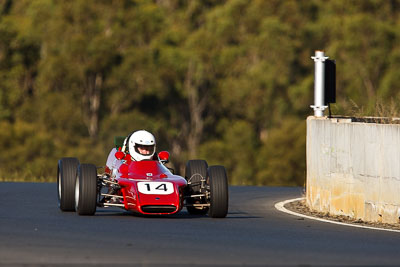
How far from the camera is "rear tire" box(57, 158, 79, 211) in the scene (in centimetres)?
1759

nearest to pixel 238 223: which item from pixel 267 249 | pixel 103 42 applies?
pixel 267 249

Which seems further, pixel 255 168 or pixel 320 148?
pixel 255 168

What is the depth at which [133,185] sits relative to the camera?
645 inches

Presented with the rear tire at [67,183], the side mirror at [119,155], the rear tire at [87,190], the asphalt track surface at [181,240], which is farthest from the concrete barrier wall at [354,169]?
the rear tire at [67,183]

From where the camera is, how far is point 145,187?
53.3 feet

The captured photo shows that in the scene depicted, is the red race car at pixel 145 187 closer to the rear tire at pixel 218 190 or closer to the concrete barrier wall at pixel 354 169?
the rear tire at pixel 218 190

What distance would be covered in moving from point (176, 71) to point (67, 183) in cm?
4958

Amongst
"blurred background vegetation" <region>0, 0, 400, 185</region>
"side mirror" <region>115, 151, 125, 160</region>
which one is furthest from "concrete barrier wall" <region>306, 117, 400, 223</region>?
"blurred background vegetation" <region>0, 0, 400, 185</region>

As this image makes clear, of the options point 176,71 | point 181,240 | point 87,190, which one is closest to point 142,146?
point 87,190

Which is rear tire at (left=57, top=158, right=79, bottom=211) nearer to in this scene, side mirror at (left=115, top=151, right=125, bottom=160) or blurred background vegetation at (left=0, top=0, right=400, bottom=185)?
side mirror at (left=115, top=151, right=125, bottom=160)

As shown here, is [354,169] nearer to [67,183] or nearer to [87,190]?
[87,190]

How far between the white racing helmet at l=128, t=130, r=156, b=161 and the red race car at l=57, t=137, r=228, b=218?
0.42ft

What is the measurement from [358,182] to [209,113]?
50.5 metres

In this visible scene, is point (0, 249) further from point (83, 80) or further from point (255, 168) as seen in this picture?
point (83, 80)
